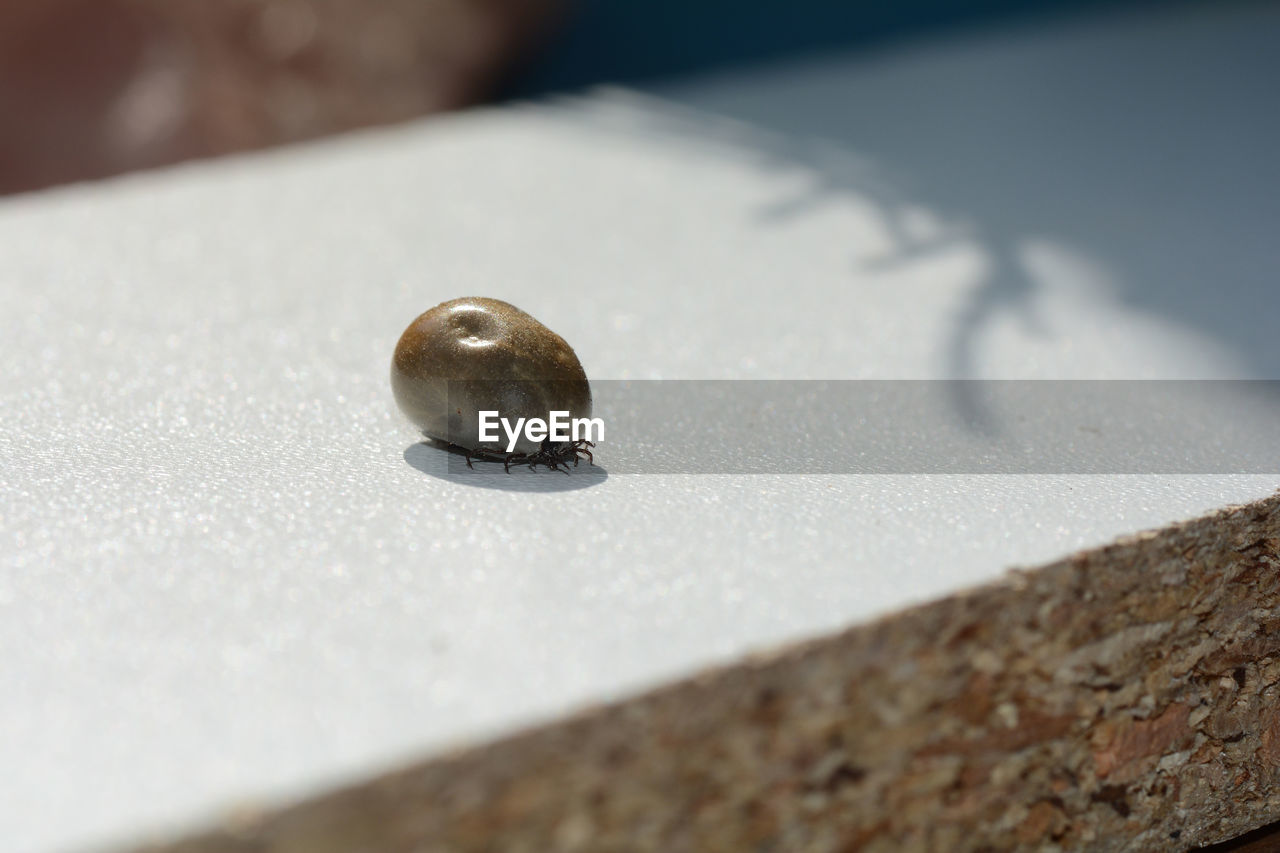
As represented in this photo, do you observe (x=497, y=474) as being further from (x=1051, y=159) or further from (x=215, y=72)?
(x=215, y=72)

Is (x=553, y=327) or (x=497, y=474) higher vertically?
(x=553, y=327)

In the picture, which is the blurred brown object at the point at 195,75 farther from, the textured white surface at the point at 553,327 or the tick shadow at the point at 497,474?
the tick shadow at the point at 497,474

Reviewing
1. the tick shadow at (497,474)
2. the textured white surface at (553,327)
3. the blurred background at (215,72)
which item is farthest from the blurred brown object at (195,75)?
the tick shadow at (497,474)

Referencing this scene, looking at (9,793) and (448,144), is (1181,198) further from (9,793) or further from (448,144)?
(9,793)

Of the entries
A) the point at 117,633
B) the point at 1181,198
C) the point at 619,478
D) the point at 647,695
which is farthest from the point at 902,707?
the point at 1181,198

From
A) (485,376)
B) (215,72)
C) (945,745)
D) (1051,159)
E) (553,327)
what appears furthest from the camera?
(215,72)

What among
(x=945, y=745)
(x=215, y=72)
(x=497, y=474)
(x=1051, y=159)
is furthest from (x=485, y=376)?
(x=215, y=72)
